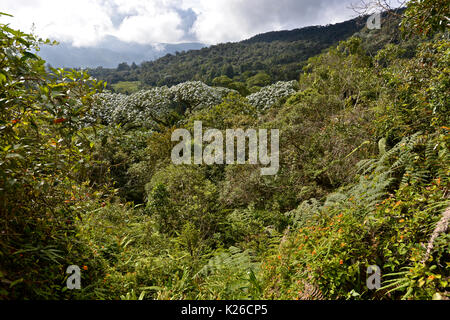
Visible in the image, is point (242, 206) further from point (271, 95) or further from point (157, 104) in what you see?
point (157, 104)

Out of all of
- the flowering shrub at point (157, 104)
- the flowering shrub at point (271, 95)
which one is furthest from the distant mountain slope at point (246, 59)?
the flowering shrub at point (157, 104)

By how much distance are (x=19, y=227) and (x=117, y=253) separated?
1.54 m

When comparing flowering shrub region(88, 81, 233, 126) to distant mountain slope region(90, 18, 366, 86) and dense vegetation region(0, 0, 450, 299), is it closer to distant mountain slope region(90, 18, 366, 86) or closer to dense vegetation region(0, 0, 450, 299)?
dense vegetation region(0, 0, 450, 299)

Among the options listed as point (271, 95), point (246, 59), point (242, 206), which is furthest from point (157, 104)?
point (246, 59)

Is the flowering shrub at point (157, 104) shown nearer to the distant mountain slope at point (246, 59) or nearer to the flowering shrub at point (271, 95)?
the flowering shrub at point (271, 95)

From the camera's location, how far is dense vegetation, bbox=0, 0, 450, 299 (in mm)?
1752

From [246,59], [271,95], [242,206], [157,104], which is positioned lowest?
[242,206]

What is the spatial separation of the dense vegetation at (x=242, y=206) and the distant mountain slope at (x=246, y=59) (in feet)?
115

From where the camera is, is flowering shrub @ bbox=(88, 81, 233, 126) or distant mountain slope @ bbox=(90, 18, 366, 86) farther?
distant mountain slope @ bbox=(90, 18, 366, 86)

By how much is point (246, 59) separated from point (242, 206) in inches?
2467

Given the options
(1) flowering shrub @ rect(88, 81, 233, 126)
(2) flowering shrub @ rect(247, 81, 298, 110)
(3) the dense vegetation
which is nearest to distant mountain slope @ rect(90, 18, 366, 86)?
(2) flowering shrub @ rect(247, 81, 298, 110)

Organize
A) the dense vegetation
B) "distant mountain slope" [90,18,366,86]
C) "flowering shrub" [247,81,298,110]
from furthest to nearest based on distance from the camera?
"distant mountain slope" [90,18,366,86] < "flowering shrub" [247,81,298,110] < the dense vegetation

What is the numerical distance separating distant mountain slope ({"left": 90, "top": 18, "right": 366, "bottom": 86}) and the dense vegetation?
35127 mm

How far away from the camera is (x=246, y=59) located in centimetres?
6197
